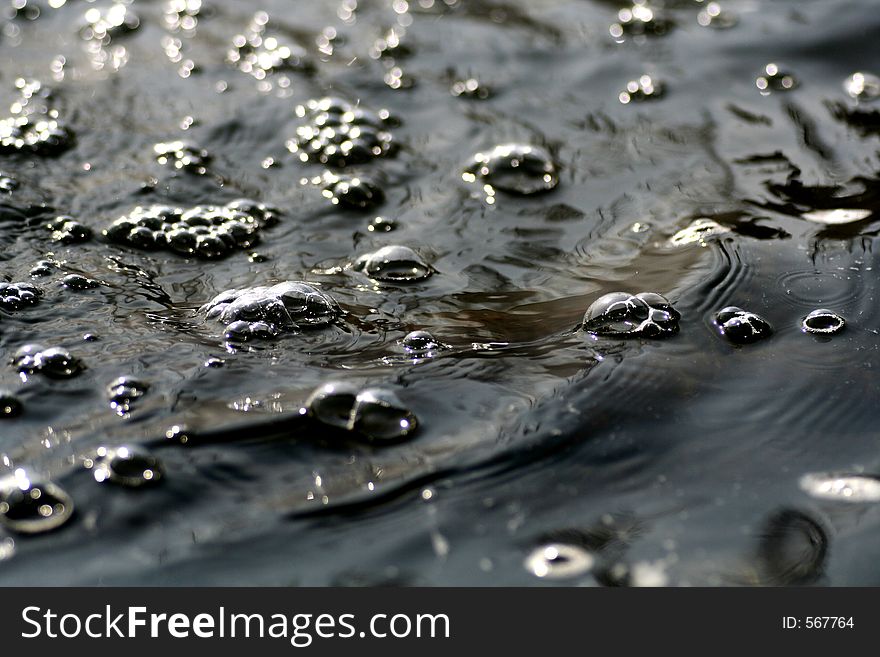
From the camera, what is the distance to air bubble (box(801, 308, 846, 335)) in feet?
5.94

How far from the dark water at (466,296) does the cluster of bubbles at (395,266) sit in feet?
0.07

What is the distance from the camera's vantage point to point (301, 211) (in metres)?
2.30

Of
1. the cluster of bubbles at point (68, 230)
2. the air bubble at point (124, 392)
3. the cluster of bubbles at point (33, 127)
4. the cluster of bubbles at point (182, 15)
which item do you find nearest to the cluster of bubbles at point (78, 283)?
the cluster of bubbles at point (68, 230)

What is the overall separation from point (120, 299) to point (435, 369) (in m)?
0.68

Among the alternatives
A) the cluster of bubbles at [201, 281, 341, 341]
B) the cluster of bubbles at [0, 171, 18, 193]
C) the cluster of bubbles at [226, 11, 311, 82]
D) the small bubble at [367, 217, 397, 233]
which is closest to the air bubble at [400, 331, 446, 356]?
the cluster of bubbles at [201, 281, 341, 341]

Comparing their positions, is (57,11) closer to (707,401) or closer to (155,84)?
(155,84)

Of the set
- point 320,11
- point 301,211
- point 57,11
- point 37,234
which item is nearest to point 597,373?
point 301,211

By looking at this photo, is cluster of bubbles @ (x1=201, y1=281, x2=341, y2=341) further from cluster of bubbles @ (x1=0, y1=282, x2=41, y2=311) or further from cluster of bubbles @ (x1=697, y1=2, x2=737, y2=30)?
cluster of bubbles @ (x1=697, y1=2, x2=737, y2=30)

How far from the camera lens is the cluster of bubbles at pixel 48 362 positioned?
1.70m

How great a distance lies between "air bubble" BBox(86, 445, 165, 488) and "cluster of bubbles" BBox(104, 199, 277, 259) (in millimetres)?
699

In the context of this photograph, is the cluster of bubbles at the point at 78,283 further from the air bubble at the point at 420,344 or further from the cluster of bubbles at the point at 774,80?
the cluster of bubbles at the point at 774,80

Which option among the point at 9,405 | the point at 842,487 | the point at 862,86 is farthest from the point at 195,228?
the point at 862,86

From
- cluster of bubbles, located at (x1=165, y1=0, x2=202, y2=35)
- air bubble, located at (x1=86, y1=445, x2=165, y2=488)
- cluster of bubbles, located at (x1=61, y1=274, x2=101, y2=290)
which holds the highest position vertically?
cluster of bubbles, located at (x1=165, y1=0, x2=202, y2=35)

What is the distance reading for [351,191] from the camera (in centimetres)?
237
